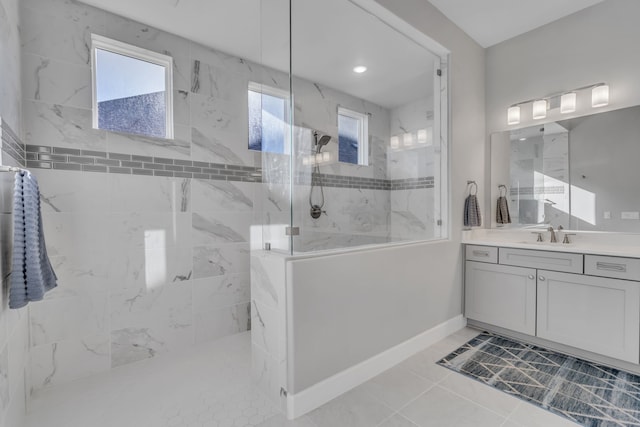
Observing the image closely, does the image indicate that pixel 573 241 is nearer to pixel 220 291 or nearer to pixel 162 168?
pixel 220 291

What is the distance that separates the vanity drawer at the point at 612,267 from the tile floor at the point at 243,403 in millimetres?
1155

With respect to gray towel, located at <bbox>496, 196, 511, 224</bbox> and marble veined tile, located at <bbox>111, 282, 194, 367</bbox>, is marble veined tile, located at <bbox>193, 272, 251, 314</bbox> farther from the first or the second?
gray towel, located at <bbox>496, 196, 511, 224</bbox>

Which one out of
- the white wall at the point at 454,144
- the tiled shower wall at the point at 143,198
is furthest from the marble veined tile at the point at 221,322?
the white wall at the point at 454,144

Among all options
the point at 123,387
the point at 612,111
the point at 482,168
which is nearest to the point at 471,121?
the point at 482,168

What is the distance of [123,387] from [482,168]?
3.67 m

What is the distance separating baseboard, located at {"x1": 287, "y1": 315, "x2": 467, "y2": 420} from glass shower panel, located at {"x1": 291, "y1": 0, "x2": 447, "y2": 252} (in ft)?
2.67

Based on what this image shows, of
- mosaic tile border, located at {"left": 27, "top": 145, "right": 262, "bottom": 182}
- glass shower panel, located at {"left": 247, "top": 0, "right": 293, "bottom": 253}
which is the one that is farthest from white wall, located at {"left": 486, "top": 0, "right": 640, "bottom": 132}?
mosaic tile border, located at {"left": 27, "top": 145, "right": 262, "bottom": 182}

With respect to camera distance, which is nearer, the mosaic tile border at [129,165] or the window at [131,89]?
the mosaic tile border at [129,165]

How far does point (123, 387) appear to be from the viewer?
208 cm

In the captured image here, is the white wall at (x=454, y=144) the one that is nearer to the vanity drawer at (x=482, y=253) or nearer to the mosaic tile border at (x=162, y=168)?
the vanity drawer at (x=482, y=253)

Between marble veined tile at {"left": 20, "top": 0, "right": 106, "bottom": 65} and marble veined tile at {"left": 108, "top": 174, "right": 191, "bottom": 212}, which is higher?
marble veined tile at {"left": 20, "top": 0, "right": 106, "bottom": 65}

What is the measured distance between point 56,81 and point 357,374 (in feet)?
9.37

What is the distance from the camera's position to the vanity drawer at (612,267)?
6.98 ft

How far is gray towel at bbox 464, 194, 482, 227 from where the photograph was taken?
119 inches
